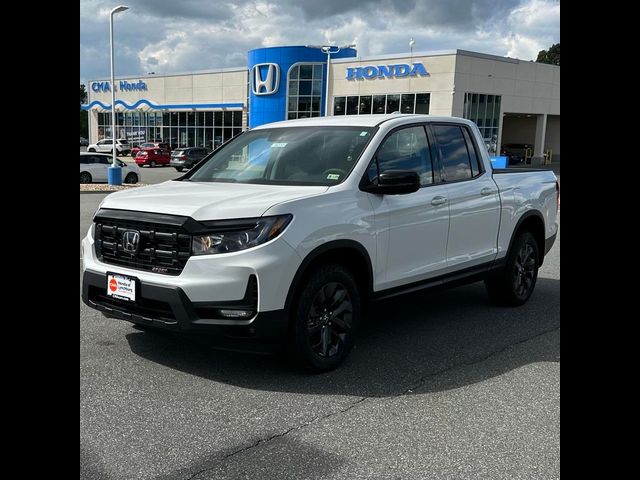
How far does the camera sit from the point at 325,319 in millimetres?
4449

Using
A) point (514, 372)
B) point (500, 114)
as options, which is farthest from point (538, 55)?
point (514, 372)

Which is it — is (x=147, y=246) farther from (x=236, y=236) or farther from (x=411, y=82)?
(x=411, y=82)

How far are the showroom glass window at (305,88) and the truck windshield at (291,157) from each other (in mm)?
41908

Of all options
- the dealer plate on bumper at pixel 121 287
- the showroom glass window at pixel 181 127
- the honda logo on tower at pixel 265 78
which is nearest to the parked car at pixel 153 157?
the honda logo on tower at pixel 265 78

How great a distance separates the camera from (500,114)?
44.8 metres

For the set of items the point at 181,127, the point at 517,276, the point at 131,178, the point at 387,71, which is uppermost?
the point at 387,71

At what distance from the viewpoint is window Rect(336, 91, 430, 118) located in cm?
4219

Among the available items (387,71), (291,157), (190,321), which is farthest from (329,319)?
(387,71)

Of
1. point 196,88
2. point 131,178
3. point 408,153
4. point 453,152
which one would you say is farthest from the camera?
point 196,88

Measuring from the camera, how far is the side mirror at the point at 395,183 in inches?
182

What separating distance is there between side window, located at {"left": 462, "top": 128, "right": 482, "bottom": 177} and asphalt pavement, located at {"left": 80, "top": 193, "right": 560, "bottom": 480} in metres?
1.57

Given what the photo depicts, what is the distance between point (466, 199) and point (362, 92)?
4073cm
